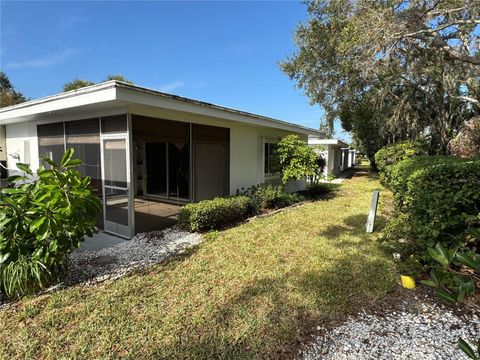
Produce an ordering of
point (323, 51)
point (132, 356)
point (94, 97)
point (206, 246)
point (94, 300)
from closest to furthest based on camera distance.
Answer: point (132, 356) < point (94, 300) < point (94, 97) < point (206, 246) < point (323, 51)

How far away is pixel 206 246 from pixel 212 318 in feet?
7.46

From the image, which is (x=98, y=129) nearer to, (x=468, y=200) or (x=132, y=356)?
(x=132, y=356)

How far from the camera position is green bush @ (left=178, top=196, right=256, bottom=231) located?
600 cm

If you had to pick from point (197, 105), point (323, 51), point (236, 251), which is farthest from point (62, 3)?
point (323, 51)

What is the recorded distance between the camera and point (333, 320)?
113 inches

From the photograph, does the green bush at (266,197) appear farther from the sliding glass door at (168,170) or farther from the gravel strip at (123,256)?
the gravel strip at (123,256)

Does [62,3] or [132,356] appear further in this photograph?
[62,3]

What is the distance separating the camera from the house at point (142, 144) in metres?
5.41

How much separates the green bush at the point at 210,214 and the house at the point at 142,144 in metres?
0.91

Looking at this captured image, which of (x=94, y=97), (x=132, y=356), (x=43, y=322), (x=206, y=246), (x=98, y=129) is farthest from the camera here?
(x=98, y=129)

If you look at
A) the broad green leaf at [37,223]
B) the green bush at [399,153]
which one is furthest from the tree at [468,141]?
the broad green leaf at [37,223]

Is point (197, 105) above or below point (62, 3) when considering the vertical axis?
below

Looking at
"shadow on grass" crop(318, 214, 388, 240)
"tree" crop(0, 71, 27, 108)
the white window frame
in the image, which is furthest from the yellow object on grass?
"tree" crop(0, 71, 27, 108)

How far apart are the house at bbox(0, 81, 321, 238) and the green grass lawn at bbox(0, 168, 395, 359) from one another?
2445mm
